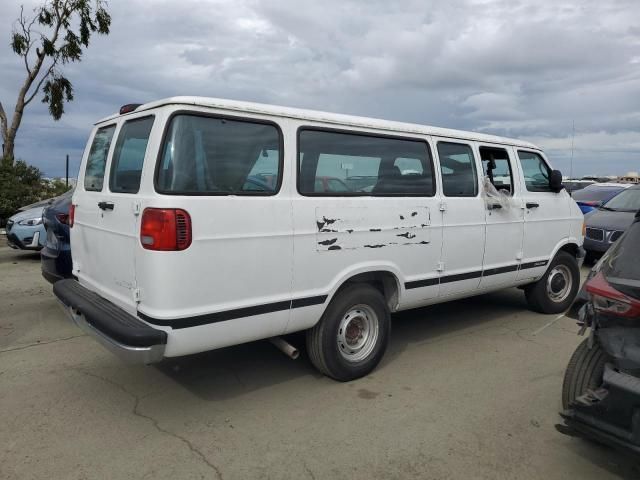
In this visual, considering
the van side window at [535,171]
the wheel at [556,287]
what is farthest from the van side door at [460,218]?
the wheel at [556,287]

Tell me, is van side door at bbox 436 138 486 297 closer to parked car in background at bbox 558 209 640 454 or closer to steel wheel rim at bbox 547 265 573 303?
steel wheel rim at bbox 547 265 573 303

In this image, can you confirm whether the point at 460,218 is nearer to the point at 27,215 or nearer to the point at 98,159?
the point at 98,159

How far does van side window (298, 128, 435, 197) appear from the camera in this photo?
12.4ft

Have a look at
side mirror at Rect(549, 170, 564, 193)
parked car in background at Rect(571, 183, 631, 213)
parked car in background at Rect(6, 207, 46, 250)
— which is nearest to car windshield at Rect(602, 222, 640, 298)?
side mirror at Rect(549, 170, 564, 193)

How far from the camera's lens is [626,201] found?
9781 mm

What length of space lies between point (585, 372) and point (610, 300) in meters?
0.62

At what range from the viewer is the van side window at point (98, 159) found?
160 inches

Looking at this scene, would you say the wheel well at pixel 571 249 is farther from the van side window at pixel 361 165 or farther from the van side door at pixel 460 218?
the van side window at pixel 361 165

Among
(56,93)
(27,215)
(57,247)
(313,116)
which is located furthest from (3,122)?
(313,116)

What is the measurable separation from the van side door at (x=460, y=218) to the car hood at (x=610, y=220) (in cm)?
522

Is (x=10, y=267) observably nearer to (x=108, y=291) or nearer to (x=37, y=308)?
(x=37, y=308)

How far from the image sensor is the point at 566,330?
18.1 ft

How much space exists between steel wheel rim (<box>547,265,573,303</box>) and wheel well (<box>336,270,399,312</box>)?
8.62 feet

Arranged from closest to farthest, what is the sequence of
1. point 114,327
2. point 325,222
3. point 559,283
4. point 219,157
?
point 114,327
point 219,157
point 325,222
point 559,283
